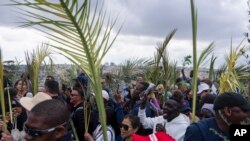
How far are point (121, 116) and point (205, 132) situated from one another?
2.89 m

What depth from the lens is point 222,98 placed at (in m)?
4.00

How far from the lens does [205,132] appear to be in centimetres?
391

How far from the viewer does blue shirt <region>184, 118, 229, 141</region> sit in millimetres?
3897

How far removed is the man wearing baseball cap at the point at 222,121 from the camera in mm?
3914

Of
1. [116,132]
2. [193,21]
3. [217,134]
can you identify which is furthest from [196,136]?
[116,132]

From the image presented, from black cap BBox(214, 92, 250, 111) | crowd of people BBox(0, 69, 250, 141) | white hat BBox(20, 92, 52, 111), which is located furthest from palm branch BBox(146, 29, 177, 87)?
white hat BBox(20, 92, 52, 111)

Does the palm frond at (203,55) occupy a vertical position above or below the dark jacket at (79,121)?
above

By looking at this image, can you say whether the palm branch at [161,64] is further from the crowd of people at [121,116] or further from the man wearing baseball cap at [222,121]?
the man wearing baseball cap at [222,121]

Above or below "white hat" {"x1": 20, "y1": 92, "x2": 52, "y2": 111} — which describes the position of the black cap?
below

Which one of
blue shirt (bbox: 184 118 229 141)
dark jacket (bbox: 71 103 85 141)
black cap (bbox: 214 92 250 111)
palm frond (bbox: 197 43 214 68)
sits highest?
palm frond (bbox: 197 43 214 68)

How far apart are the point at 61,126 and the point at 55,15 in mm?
709

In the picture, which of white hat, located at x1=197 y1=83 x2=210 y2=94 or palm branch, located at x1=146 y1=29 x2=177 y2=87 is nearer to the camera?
palm branch, located at x1=146 y1=29 x2=177 y2=87

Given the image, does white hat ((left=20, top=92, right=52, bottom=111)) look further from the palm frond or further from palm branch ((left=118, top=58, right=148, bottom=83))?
palm branch ((left=118, top=58, right=148, bottom=83))

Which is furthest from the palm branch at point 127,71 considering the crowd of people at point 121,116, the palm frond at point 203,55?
the palm frond at point 203,55
